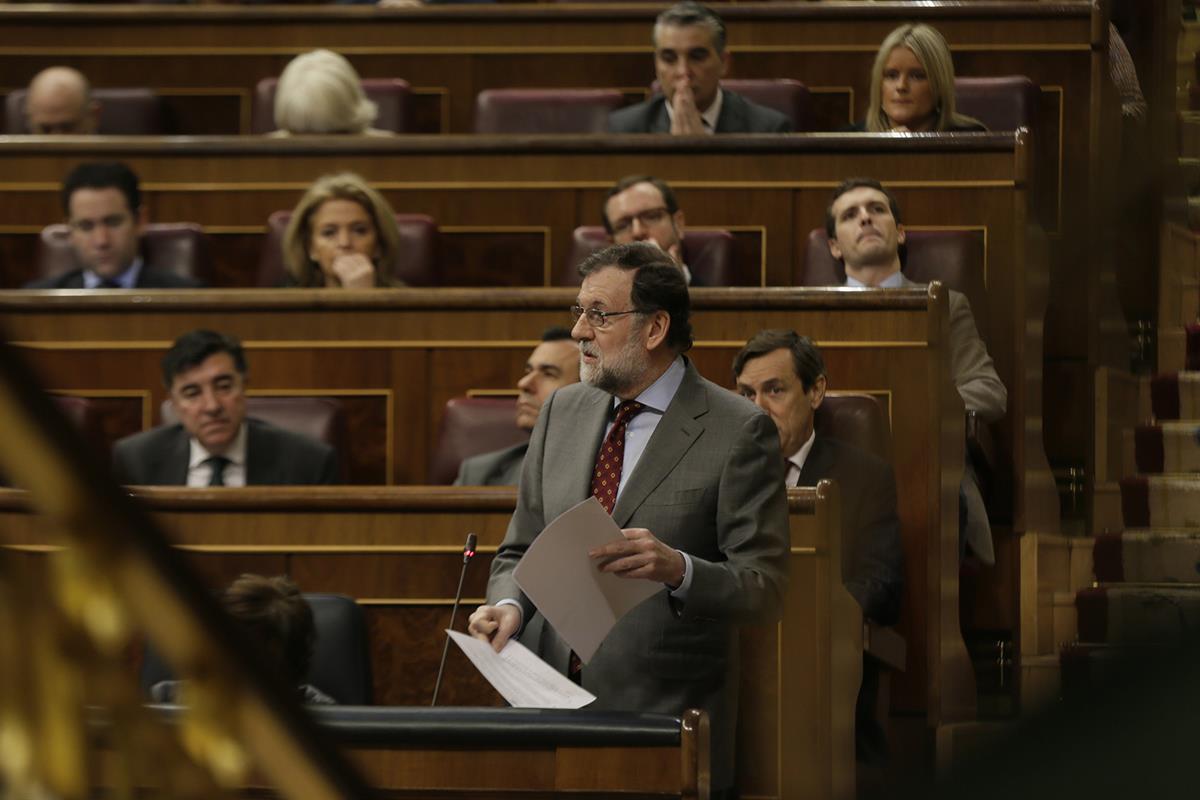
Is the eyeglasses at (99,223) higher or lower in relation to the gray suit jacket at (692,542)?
higher

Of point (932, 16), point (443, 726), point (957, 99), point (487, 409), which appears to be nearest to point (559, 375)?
point (487, 409)

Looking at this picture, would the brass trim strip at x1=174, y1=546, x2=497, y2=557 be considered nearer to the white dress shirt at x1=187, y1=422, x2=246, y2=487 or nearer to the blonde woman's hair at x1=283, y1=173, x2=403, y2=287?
the white dress shirt at x1=187, y1=422, x2=246, y2=487

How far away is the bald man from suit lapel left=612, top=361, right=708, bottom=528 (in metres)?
1.78

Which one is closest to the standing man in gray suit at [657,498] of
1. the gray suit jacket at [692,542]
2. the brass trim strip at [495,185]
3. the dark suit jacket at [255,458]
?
the gray suit jacket at [692,542]

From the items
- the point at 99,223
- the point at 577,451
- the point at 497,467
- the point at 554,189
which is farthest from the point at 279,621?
the point at 554,189

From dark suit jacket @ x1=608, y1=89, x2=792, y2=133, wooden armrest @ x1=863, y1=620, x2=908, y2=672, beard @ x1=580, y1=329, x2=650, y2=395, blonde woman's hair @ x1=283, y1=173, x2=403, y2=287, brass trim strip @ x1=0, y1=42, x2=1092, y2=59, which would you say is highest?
brass trim strip @ x1=0, y1=42, x2=1092, y2=59

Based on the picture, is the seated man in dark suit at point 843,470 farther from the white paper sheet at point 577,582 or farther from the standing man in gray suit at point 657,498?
the white paper sheet at point 577,582

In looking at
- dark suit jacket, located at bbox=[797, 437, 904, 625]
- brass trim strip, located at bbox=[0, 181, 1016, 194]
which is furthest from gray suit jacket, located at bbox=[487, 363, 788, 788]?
brass trim strip, located at bbox=[0, 181, 1016, 194]

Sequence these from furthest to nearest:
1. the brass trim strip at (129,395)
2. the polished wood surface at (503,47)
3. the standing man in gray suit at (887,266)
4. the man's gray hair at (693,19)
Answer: the polished wood surface at (503,47) < the man's gray hair at (693,19) < the brass trim strip at (129,395) < the standing man in gray suit at (887,266)

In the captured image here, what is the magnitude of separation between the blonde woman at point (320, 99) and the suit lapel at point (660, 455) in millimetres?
1404

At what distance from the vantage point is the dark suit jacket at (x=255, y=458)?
90.1 inches

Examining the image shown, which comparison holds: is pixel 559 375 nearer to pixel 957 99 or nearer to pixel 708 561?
pixel 708 561

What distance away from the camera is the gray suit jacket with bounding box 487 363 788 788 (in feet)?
5.50

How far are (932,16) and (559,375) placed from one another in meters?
1.36
